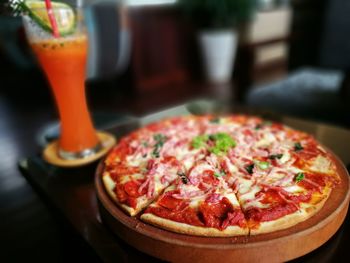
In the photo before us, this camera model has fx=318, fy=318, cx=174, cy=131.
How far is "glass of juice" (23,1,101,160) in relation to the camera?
41.1 inches

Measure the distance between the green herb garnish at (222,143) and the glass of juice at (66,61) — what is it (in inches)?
18.7

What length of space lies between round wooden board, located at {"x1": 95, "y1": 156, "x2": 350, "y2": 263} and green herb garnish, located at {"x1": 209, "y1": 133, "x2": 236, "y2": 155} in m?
0.35

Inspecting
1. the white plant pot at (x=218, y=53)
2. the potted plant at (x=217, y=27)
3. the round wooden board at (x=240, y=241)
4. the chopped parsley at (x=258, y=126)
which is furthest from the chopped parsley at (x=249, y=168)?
the white plant pot at (x=218, y=53)

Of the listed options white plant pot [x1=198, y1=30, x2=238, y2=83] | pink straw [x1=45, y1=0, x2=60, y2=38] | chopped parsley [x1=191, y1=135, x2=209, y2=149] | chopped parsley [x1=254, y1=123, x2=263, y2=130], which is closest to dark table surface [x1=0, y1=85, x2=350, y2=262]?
chopped parsley [x1=254, y1=123, x2=263, y2=130]

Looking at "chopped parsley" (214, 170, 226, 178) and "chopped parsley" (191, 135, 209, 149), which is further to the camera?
"chopped parsley" (191, 135, 209, 149)

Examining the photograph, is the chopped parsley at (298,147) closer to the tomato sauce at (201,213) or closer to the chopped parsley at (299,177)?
the chopped parsley at (299,177)

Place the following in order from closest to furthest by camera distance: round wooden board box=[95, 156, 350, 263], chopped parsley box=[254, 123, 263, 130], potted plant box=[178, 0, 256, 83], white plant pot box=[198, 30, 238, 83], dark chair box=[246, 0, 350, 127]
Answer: round wooden board box=[95, 156, 350, 263]
chopped parsley box=[254, 123, 263, 130]
dark chair box=[246, 0, 350, 127]
potted plant box=[178, 0, 256, 83]
white plant pot box=[198, 30, 238, 83]

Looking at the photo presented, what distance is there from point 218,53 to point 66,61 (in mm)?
4145

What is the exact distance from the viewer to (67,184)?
1091 millimetres

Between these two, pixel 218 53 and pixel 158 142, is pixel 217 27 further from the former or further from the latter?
pixel 158 142

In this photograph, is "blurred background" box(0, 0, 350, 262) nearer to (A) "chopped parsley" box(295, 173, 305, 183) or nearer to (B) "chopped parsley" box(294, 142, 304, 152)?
(A) "chopped parsley" box(295, 173, 305, 183)

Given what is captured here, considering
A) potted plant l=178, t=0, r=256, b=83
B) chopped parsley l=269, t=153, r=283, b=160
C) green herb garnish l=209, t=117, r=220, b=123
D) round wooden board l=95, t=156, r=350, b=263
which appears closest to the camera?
round wooden board l=95, t=156, r=350, b=263

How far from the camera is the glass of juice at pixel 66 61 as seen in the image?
3.42ft

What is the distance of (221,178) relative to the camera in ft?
2.96
